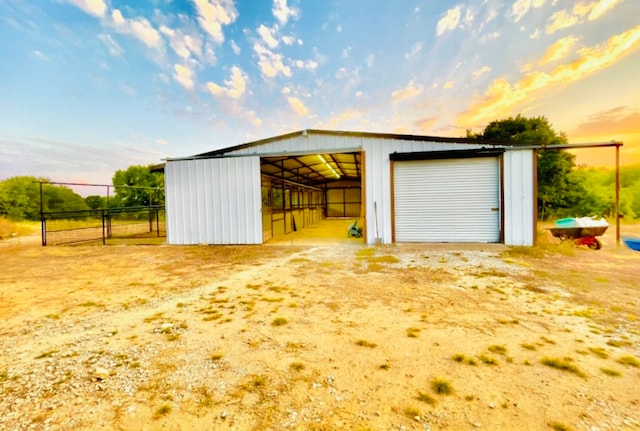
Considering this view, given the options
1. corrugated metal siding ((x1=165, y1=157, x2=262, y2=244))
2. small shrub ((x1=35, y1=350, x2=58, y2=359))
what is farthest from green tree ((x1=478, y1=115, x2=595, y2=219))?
small shrub ((x1=35, y1=350, x2=58, y2=359))

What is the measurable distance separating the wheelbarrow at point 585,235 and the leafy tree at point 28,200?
26.7 m

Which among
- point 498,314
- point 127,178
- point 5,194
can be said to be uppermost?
point 127,178

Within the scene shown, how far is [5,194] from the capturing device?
17.6m

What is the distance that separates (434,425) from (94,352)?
2.93 m

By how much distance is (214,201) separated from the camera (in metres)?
9.19

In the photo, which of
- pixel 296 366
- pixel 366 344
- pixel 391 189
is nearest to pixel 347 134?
pixel 391 189

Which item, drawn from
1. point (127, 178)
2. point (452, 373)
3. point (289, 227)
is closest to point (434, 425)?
point (452, 373)

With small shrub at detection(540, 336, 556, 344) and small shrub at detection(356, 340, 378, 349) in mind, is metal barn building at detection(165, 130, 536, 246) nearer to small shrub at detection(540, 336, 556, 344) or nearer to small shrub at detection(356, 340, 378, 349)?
small shrub at detection(540, 336, 556, 344)

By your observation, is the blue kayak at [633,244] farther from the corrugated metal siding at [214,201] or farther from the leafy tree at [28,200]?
the leafy tree at [28,200]

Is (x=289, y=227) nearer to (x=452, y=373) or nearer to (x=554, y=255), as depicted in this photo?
(x=554, y=255)

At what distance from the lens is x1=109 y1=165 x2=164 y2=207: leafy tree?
24703mm

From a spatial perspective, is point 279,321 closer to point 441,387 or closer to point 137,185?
point 441,387

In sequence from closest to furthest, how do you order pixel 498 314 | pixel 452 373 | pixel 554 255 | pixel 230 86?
pixel 452 373, pixel 498 314, pixel 554 255, pixel 230 86

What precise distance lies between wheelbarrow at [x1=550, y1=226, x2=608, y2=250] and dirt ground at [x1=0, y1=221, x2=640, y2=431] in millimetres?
3538
